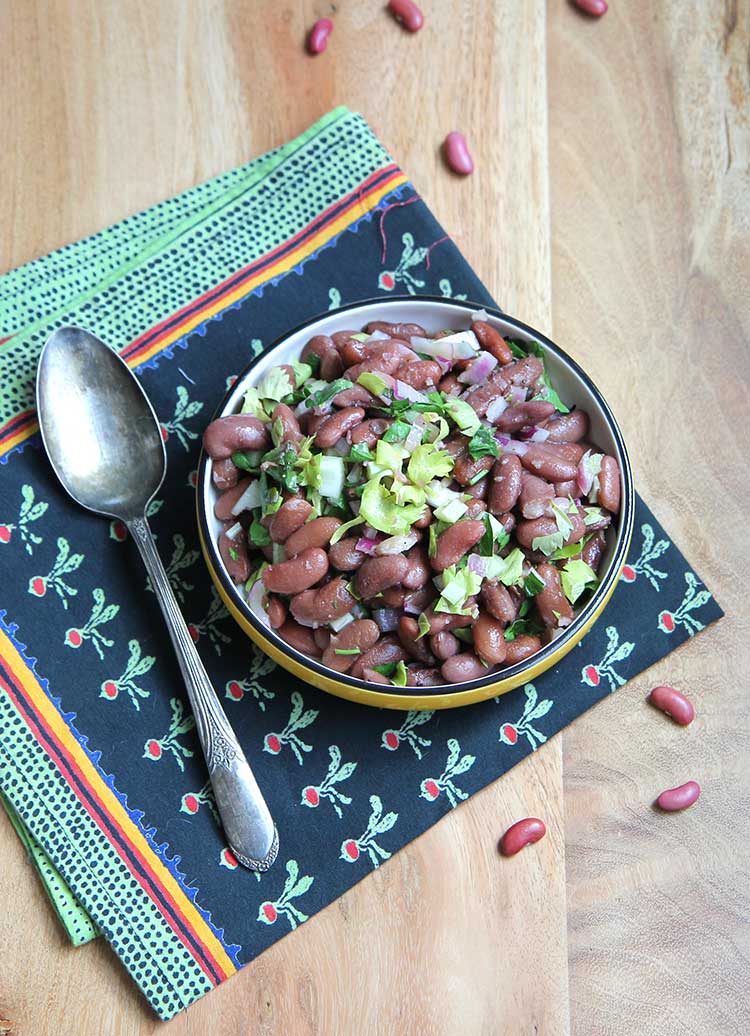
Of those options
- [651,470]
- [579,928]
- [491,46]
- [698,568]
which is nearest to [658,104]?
[491,46]

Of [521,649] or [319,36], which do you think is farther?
[319,36]

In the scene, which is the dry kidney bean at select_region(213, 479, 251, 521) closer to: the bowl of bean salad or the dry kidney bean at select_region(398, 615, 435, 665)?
the bowl of bean salad

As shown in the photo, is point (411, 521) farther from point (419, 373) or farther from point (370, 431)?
point (419, 373)

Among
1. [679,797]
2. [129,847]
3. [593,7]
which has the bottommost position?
[679,797]

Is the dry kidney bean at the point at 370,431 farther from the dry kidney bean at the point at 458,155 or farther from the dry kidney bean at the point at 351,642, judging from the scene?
the dry kidney bean at the point at 458,155

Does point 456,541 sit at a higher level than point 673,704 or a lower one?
higher

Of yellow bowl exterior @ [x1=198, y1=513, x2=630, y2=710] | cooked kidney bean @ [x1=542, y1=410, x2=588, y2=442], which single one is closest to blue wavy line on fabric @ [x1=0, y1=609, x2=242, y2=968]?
yellow bowl exterior @ [x1=198, y1=513, x2=630, y2=710]

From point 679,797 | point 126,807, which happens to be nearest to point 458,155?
point 679,797
